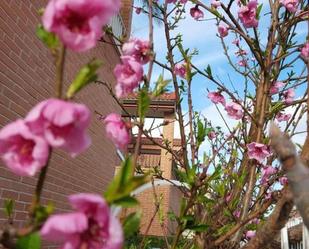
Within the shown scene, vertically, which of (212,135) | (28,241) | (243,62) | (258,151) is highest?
(243,62)

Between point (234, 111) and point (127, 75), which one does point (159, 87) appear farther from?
point (234, 111)

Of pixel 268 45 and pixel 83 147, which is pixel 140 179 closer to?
pixel 83 147

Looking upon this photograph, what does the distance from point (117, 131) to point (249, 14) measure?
2.31 metres

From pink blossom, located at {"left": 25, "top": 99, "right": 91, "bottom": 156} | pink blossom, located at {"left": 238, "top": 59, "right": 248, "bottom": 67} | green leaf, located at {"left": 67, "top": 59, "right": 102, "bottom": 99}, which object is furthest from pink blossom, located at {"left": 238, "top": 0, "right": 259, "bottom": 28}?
pink blossom, located at {"left": 25, "top": 99, "right": 91, "bottom": 156}

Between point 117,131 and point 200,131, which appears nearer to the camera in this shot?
point 117,131

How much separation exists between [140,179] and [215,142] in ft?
16.4

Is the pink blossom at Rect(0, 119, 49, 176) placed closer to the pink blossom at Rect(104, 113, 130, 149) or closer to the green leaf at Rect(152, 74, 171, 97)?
the pink blossom at Rect(104, 113, 130, 149)

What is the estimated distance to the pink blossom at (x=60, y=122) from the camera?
25.8 inches

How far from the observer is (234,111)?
351 centimetres

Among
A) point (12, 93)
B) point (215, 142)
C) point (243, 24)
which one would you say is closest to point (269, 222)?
point (243, 24)

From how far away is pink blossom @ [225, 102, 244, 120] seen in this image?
350 centimetres

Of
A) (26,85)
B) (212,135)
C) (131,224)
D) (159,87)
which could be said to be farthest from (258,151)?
(26,85)

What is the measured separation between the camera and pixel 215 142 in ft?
18.6

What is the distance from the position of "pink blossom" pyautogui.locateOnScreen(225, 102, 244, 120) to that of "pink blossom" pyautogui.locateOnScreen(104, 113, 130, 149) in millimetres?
2494
